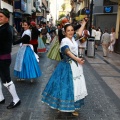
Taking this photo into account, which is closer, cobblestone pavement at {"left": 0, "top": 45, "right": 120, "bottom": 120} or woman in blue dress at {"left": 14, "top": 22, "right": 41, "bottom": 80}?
cobblestone pavement at {"left": 0, "top": 45, "right": 120, "bottom": 120}

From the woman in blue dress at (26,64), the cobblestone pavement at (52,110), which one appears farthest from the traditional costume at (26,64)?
the cobblestone pavement at (52,110)

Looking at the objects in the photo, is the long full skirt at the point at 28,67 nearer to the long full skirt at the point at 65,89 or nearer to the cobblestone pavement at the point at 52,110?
the cobblestone pavement at the point at 52,110

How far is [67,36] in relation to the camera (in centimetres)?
461

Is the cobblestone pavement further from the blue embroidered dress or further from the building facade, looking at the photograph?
the building facade

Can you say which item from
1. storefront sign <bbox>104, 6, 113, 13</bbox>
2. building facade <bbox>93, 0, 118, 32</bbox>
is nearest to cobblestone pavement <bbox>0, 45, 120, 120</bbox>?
storefront sign <bbox>104, 6, 113, 13</bbox>

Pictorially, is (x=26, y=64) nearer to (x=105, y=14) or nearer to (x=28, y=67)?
(x=28, y=67)

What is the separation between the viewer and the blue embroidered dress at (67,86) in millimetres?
4395

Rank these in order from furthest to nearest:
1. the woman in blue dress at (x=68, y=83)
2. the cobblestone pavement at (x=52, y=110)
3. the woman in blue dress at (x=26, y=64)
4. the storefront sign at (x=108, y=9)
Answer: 1. the storefront sign at (x=108, y=9)
2. the woman in blue dress at (x=26, y=64)
3. the cobblestone pavement at (x=52, y=110)
4. the woman in blue dress at (x=68, y=83)

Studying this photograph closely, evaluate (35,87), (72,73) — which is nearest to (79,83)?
(72,73)

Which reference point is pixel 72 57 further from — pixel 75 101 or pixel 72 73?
pixel 75 101

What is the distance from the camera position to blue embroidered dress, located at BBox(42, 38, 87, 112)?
4.39 meters

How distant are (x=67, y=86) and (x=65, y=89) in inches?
2.4

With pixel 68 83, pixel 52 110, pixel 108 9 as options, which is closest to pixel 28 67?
pixel 52 110

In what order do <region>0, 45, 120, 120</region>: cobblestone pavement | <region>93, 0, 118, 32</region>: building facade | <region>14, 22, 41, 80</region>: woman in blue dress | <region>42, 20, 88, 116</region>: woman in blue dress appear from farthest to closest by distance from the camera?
<region>93, 0, 118, 32</region>: building facade → <region>14, 22, 41, 80</region>: woman in blue dress → <region>0, 45, 120, 120</region>: cobblestone pavement → <region>42, 20, 88, 116</region>: woman in blue dress
